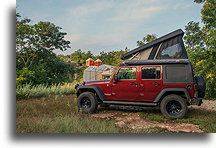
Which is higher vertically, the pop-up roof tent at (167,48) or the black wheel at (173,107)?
the pop-up roof tent at (167,48)

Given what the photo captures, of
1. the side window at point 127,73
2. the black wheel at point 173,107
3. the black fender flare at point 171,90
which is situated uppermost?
the side window at point 127,73

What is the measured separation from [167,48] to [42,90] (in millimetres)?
5005

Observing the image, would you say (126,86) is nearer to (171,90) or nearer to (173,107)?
(171,90)

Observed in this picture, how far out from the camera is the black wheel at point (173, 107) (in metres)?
3.43

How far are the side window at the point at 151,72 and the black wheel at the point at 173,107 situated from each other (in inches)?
22.2

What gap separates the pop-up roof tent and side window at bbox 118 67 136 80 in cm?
73

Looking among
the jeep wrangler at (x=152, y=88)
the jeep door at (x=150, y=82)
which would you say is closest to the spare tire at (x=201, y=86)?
the jeep wrangler at (x=152, y=88)

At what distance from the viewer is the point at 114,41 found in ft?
13.0

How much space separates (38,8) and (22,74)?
10.7 feet

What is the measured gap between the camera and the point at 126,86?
3828 millimetres

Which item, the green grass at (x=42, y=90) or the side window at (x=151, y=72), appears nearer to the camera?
the side window at (x=151, y=72)

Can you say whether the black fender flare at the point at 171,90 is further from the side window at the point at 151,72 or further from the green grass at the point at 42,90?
the green grass at the point at 42,90

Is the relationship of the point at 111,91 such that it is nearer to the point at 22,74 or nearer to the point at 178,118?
the point at 178,118
